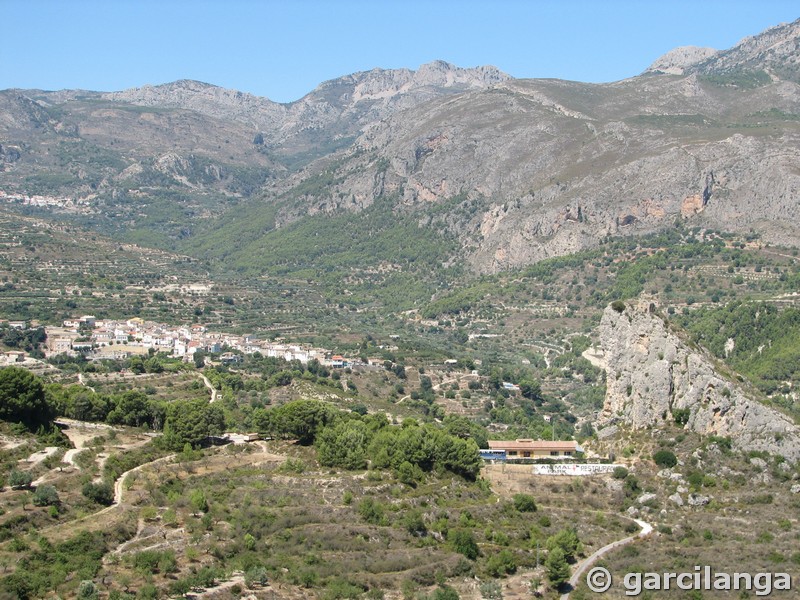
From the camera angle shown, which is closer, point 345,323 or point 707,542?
point 707,542

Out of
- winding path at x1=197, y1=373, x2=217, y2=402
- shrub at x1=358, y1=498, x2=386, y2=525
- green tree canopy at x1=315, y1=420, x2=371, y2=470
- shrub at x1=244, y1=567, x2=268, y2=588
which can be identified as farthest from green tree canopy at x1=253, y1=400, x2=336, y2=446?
shrub at x1=244, y1=567, x2=268, y2=588

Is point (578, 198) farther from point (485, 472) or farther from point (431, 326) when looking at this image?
point (485, 472)

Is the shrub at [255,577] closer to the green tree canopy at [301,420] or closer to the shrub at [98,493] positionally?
the shrub at [98,493]

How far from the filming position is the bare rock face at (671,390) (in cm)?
5203

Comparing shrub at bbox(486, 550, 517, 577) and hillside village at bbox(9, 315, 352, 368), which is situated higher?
hillside village at bbox(9, 315, 352, 368)

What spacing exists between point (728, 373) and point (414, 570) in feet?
75.8

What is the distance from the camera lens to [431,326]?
143 meters

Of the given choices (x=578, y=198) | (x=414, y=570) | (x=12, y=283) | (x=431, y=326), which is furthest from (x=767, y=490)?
(x=578, y=198)

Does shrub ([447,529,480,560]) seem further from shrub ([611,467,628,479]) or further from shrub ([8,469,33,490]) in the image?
shrub ([8,469,33,490])

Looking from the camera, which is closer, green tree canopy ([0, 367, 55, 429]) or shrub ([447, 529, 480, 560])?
shrub ([447, 529, 480, 560])

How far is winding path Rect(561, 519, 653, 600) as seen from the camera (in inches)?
1702

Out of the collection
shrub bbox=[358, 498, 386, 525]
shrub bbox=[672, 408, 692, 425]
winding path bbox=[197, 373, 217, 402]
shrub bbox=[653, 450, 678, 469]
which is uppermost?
shrub bbox=[672, 408, 692, 425]

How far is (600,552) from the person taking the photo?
4600 centimetres

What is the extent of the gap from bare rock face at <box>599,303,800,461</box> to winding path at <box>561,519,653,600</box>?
7.53 m
